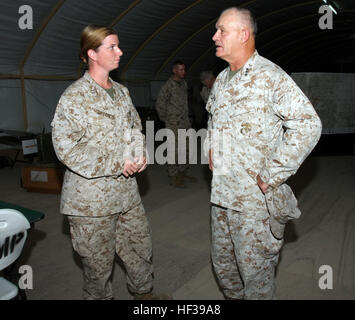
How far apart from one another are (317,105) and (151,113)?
197 inches

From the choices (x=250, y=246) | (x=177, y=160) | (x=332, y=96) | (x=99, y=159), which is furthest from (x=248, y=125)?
(x=332, y=96)

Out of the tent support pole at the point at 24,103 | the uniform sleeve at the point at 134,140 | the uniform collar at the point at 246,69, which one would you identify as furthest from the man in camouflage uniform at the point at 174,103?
the tent support pole at the point at 24,103

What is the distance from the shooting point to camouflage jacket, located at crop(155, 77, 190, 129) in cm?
501

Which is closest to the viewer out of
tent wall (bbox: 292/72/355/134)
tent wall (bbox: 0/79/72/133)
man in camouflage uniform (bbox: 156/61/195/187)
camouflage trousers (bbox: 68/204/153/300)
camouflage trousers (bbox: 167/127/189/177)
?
camouflage trousers (bbox: 68/204/153/300)

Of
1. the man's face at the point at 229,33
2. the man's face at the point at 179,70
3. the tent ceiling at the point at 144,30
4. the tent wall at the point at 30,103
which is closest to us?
the man's face at the point at 229,33

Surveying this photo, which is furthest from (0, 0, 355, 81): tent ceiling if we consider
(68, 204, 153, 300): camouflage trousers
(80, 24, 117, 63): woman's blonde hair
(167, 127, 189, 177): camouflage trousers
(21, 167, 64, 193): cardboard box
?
(68, 204, 153, 300): camouflage trousers

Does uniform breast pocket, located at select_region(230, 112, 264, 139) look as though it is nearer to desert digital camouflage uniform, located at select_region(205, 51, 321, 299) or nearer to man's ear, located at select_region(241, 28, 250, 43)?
desert digital camouflage uniform, located at select_region(205, 51, 321, 299)

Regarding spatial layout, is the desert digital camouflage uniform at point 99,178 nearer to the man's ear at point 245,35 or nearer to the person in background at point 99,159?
the person in background at point 99,159

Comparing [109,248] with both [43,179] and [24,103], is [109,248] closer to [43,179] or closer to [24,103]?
[43,179]

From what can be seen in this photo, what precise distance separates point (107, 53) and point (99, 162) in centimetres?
57

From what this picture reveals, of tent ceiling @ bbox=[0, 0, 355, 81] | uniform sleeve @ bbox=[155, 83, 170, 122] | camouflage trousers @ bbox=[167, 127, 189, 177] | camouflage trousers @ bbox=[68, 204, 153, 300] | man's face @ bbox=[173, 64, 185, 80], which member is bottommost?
camouflage trousers @ bbox=[68, 204, 153, 300]

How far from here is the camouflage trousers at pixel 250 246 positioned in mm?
1794

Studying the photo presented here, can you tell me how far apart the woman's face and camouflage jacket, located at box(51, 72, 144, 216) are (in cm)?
11

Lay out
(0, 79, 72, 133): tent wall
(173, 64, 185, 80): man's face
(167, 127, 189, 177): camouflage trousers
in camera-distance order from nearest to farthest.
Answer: (173, 64, 185, 80): man's face < (167, 127, 189, 177): camouflage trousers < (0, 79, 72, 133): tent wall
